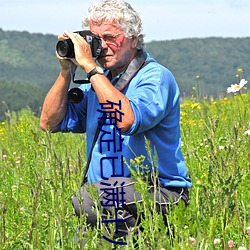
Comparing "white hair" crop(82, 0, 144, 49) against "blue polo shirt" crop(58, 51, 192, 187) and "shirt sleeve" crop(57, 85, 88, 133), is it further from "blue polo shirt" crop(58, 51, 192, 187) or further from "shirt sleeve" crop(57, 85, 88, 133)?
"shirt sleeve" crop(57, 85, 88, 133)

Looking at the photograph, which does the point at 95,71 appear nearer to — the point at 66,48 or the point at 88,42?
the point at 88,42

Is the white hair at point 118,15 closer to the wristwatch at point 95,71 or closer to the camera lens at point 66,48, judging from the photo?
the camera lens at point 66,48

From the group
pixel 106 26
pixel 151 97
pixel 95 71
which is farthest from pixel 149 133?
pixel 106 26

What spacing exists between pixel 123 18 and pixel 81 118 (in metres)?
0.74

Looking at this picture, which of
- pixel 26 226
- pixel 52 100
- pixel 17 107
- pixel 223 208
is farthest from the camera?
pixel 17 107

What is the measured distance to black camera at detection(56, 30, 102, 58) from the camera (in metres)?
3.22

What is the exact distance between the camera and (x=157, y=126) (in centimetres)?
337

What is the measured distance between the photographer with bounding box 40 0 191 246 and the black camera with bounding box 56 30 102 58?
0.02m

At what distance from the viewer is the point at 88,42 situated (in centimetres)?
321

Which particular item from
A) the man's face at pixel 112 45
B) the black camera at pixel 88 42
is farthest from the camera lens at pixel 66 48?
the man's face at pixel 112 45

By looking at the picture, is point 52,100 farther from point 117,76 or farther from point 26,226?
point 26,226

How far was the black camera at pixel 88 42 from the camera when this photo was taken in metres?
3.22

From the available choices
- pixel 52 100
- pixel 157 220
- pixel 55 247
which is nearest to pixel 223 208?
pixel 157 220

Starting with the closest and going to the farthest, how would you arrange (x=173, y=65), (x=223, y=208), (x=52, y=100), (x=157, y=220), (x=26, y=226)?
(x=157, y=220) → (x=223, y=208) → (x=26, y=226) → (x=52, y=100) → (x=173, y=65)
